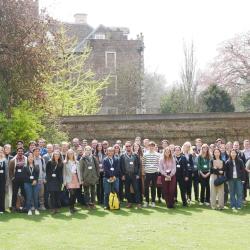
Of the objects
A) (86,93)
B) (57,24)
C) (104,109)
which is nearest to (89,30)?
(104,109)

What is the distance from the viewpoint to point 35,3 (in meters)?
22.4

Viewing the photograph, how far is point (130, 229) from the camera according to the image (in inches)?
472

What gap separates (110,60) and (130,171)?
107 feet

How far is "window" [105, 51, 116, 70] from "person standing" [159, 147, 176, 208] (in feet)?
105

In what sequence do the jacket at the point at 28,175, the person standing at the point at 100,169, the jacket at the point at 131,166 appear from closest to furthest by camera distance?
1. the jacket at the point at 28,175
2. the jacket at the point at 131,166
3. the person standing at the point at 100,169

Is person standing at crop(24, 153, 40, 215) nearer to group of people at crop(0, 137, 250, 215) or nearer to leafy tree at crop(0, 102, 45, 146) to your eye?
group of people at crop(0, 137, 250, 215)

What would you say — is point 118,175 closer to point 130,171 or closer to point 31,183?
point 130,171

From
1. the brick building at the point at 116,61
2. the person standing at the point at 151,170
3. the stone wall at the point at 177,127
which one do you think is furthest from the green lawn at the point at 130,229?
the brick building at the point at 116,61

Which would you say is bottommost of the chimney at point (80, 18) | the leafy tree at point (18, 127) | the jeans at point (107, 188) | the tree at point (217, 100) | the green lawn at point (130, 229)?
the green lawn at point (130, 229)

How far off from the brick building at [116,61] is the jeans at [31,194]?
26.6 m

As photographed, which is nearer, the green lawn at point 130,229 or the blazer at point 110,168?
the green lawn at point 130,229

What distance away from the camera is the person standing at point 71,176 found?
14.5 metres

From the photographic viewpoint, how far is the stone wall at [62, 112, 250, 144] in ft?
89.1

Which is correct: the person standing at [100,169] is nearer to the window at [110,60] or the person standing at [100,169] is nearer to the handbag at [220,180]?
the handbag at [220,180]
